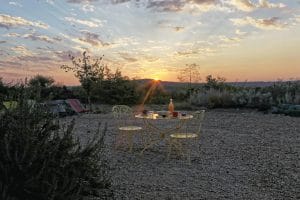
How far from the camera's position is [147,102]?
21594mm

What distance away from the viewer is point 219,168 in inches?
297

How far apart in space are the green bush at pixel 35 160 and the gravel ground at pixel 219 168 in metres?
1.47

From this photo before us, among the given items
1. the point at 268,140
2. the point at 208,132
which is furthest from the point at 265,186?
the point at 208,132

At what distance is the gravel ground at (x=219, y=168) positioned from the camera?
6074 mm

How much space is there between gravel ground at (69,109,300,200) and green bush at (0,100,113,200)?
147 centimetres

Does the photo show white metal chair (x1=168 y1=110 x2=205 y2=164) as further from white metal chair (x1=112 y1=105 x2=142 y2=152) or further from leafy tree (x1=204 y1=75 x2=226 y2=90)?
leafy tree (x1=204 y1=75 x2=226 y2=90)

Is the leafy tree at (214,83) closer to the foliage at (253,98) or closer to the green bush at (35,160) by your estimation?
the foliage at (253,98)

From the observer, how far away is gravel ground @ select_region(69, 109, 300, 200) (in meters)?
6.07

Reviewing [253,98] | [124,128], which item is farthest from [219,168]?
[253,98]

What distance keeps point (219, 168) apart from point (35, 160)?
3.99 meters

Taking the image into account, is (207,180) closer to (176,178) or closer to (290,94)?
(176,178)

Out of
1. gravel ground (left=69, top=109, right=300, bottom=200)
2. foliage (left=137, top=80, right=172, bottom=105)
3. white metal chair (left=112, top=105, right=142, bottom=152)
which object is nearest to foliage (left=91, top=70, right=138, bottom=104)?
foliage (left=137, top=80, right=172, bottom=105)

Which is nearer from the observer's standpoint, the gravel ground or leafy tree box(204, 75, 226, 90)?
the gravel ground

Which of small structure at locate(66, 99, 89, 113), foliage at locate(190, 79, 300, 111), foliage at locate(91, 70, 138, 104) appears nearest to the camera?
small structure at locate(66, 99, 89, 113)
